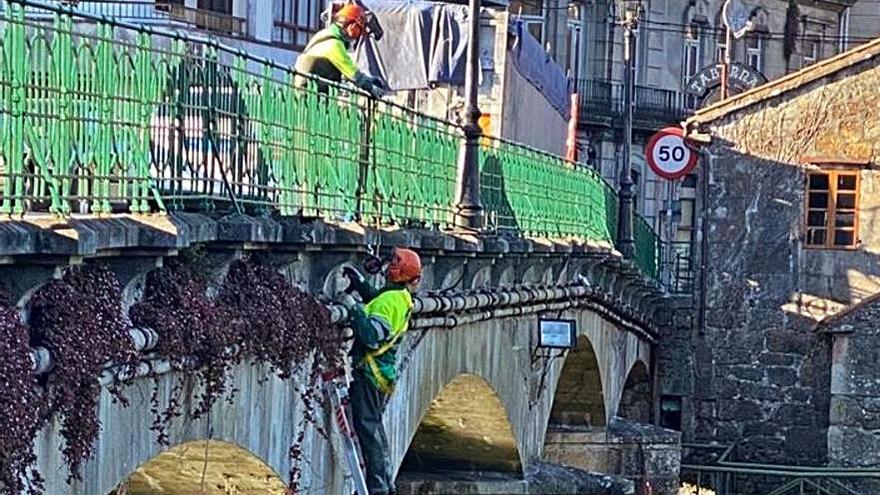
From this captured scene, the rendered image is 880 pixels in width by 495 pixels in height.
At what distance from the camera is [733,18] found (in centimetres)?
3688

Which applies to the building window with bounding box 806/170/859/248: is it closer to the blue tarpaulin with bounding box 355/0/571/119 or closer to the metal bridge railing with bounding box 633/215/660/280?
the metal bridge railing with bounding box 633/215/660/280

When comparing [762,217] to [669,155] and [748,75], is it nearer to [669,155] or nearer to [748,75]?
[669,155]

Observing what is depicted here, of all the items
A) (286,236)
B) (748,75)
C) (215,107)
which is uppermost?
(748,75)

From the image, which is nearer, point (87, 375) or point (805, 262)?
point (87, 375)

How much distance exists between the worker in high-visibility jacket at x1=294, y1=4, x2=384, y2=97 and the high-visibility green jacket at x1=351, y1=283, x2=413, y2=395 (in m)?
1.55

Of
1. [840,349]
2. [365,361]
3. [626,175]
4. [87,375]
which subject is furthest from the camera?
[840,349]

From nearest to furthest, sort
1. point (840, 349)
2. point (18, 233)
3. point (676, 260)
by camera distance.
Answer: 1. point (18, 233)
2. point (840, 349)
3. point (676, 260)

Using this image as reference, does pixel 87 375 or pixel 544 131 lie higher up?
pixel 544 131

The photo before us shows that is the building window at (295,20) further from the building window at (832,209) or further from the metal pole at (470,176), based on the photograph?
the metal pole at (470,176)

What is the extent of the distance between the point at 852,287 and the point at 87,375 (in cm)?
2356

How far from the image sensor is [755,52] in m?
48.6

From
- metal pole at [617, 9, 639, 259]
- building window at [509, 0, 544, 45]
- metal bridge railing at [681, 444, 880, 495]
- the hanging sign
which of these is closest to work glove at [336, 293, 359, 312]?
metal pole at [617, 9, 639, 259]

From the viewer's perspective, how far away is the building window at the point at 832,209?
2877 cm

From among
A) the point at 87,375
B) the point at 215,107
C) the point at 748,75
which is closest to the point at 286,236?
the point at 215,107
